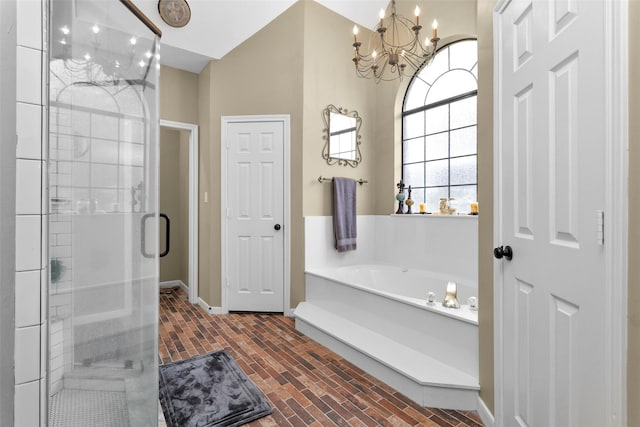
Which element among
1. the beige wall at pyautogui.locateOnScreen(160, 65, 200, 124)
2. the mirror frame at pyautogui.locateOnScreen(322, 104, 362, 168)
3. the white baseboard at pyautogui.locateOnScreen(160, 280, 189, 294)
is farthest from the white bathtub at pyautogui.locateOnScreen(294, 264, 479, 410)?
the beige wall at pyautogui.locateOnScreen(160, 65, 200, 124)

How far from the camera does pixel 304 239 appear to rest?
10.2 feet

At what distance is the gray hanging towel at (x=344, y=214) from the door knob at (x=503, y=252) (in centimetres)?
193

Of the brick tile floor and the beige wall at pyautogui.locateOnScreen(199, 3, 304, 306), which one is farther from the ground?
the beige wall at pyautogui.locateOnScreen(199, 3, 304, 306)

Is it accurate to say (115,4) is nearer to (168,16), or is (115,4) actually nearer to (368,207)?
(168,16)

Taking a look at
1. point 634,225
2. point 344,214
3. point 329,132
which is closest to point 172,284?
point 344,214

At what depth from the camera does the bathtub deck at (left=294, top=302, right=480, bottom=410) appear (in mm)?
1669

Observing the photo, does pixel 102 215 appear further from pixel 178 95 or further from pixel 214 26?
pixel 178 95

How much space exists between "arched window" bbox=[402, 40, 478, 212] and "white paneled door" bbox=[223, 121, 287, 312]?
1541mm

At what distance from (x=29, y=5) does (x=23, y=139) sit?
320 millimetres

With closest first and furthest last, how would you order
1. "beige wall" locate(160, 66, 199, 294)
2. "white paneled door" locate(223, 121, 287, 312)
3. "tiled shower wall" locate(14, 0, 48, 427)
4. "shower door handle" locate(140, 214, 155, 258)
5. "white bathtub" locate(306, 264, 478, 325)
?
1. "tiled shower wall" locate(14, 0, 48, 427)
2. "shower door handle" locate(140, 214, 155, 258)
3. "white bathtub" locate(306, 264, 478, 325)
4. "white paneled door" locate(223, 121, 287, 312)
5. "beige wall" locate(160, 66, 199, 294)

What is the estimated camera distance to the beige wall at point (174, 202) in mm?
4070

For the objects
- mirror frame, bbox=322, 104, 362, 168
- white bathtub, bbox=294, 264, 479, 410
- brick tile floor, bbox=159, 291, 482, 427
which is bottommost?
brick tile floor, bbox=159, 291, 482, 427

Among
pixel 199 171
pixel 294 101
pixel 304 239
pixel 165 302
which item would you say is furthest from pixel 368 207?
pixel 165 302

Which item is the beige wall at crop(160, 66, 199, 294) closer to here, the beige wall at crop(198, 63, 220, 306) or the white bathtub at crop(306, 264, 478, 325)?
the beige wall at crop(198, 63, 220, 306)
